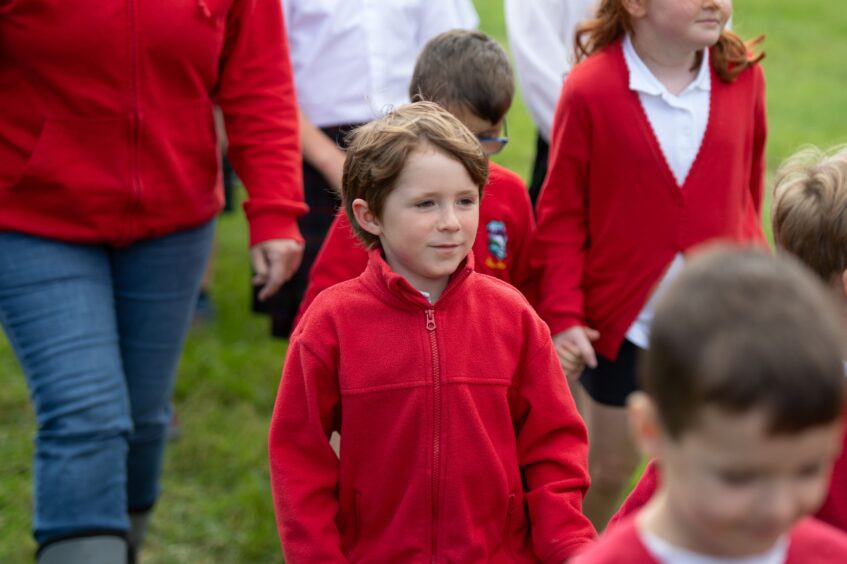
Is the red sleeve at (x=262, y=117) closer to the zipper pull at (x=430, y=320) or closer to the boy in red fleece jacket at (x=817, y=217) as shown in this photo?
the zipper pull at (x=430, y=320)

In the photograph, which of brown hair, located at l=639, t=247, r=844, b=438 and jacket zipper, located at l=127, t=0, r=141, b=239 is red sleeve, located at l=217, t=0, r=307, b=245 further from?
brown hair, located at l=639, t=247, r=844, b=438

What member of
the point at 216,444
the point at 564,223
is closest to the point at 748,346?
the point at 564,223

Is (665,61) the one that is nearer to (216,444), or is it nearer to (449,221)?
(449,221)

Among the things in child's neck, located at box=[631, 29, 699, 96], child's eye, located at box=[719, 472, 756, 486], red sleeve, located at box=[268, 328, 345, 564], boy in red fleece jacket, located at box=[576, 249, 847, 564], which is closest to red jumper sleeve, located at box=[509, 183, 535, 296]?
child's neck, located at box=[631, 29, 699, 96]

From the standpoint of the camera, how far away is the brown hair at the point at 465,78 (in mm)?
3371

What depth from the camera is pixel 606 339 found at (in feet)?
12.0

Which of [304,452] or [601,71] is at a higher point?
[601,71]

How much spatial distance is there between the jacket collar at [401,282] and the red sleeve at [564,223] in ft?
2.66

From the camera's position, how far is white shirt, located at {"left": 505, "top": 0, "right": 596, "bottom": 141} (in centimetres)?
411

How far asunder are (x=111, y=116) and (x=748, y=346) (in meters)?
2.21

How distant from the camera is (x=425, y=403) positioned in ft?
8.55

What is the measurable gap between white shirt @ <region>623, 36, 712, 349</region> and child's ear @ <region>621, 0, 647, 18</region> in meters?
0.11

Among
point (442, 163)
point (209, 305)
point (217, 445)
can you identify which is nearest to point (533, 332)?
point (442, 163)

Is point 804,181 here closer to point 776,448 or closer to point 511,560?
point 511,560
